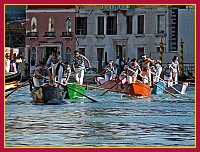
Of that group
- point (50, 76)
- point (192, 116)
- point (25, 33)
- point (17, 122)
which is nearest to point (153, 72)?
point (50, 76)

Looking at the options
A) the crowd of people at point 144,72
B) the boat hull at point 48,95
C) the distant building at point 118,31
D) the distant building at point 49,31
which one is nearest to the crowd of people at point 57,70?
the boat hull at point 48,95

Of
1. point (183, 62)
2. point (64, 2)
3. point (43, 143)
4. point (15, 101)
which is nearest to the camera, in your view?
point (64, 2)

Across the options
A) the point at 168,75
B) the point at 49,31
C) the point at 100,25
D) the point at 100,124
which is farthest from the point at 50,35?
the point at 100,124

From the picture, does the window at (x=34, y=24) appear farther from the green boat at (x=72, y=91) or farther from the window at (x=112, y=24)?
the green boat at (x=72, y=91)

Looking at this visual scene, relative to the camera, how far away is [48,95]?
20.5m

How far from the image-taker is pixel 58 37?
5984 centimetres

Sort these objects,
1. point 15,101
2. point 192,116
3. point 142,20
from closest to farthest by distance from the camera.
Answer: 1. point 192,116
2. point 15,101
3. point 142,20

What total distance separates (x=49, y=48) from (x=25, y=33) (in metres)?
2.49

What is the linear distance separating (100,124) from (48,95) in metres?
5.33

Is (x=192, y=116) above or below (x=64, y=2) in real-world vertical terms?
below

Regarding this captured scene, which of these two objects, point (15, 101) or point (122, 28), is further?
point (122, 28)

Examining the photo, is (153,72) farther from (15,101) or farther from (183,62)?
(183,62)

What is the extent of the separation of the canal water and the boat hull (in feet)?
0.95

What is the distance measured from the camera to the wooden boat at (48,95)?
20.4 m
